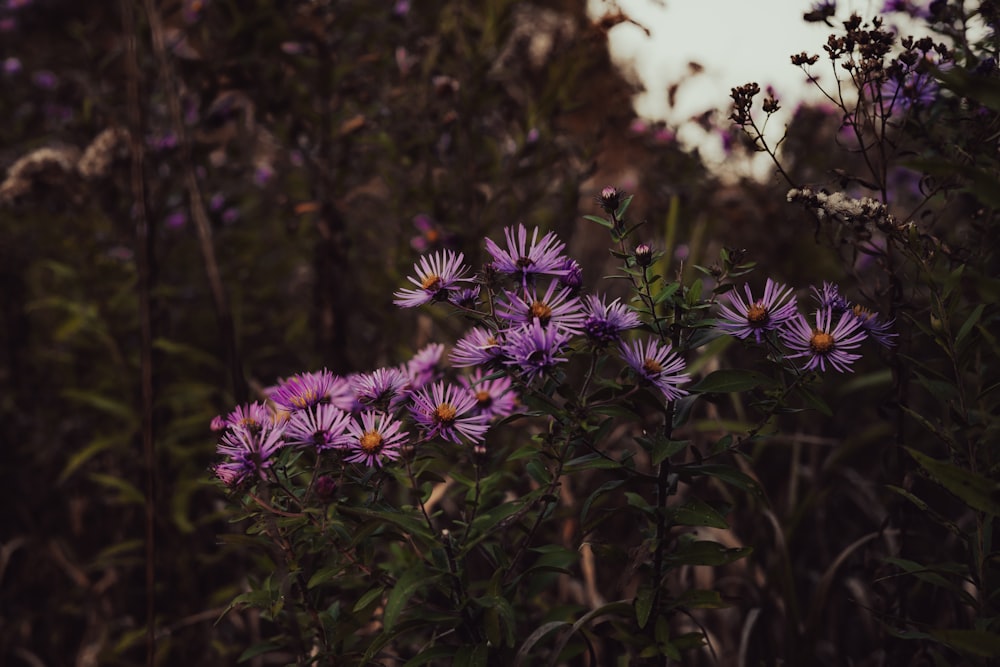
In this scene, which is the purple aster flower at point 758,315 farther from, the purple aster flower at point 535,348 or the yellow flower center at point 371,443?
the yellow flower center at point 371,443

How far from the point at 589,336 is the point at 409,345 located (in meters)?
1.54

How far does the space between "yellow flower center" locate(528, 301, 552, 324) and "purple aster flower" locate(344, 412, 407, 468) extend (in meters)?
0.20

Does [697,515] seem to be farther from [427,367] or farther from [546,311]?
[427,367]

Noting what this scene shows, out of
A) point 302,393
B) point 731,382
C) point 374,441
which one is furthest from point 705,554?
point 302,393

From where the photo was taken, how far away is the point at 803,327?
910 millimetres

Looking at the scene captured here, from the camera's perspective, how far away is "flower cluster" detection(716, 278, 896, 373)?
2.90 ft

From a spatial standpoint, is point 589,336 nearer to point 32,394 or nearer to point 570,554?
point 570,554

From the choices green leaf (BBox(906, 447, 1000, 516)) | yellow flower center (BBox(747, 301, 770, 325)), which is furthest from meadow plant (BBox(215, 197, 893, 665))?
green leaf (BBox(906, 447, 1000, 516))

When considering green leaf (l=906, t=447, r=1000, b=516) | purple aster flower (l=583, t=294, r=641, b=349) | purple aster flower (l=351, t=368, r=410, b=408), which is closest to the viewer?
green leaf (l=906, t=447, r=1000, b=516)

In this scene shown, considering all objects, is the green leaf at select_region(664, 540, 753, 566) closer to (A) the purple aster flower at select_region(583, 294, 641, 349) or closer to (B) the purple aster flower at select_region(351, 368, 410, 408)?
(A) the purple aster flower at select_region(583, 294, 641, 349)

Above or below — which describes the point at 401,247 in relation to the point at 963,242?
above

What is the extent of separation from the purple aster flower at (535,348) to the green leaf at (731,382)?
202 mm

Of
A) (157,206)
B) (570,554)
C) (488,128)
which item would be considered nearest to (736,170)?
(488,128)

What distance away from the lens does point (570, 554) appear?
3.22ft
